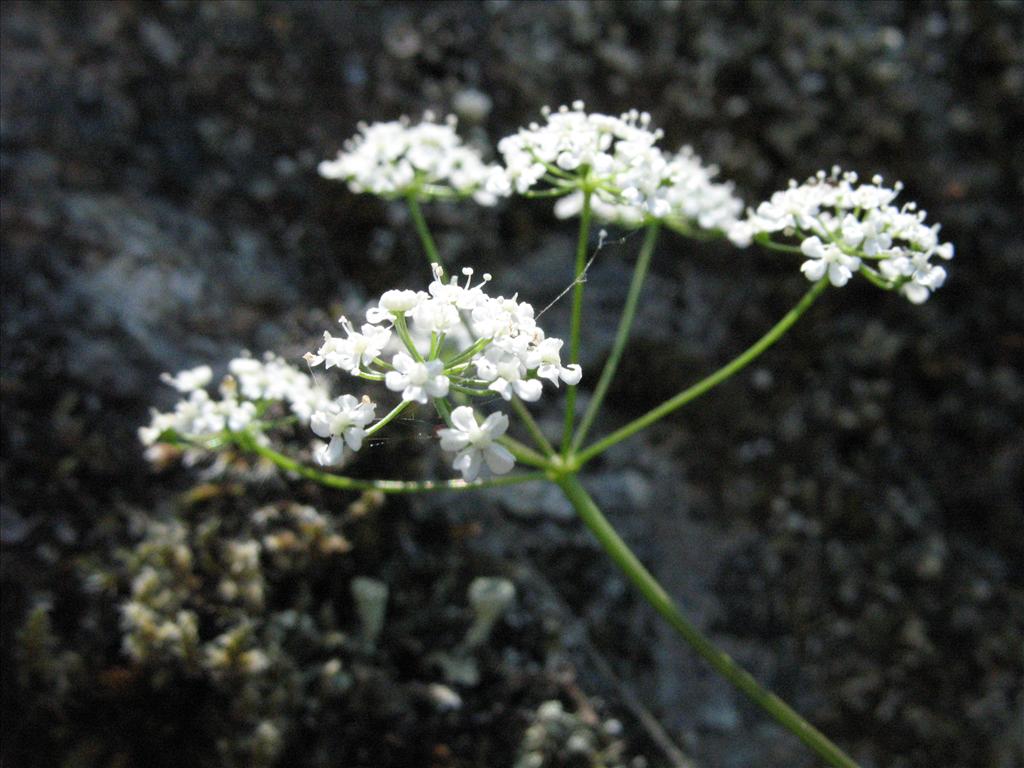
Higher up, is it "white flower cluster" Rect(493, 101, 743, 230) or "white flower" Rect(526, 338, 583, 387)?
"white flower cluster" Rect(493, 101, 743, 230)

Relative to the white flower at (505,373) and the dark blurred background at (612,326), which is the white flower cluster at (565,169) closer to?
the white flower at (505,373)

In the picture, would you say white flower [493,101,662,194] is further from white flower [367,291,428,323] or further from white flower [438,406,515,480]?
white flower [438,406,515,480]

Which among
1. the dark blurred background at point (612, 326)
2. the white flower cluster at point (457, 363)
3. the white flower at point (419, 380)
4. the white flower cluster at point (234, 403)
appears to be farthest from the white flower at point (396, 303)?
the dark blurred background at point (612, 326)

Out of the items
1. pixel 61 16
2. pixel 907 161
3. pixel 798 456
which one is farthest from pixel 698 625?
pixel 61 16

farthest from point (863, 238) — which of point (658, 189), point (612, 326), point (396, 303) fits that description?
point (612, 326)

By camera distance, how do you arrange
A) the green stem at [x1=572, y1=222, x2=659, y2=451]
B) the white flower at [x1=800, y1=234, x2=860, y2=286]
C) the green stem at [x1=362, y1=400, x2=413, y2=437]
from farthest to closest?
the green stem at [x1=572, y1=222, x2=659, y2=451], the white flower at [x1=800, y1=234, x2=860, y2=286], the green stem at [x1=362, y1=400, x2=413, y2=437]

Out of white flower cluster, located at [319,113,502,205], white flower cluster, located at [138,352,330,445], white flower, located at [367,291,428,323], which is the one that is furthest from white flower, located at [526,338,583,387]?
white flower cluster, located at [319,113,502,205]

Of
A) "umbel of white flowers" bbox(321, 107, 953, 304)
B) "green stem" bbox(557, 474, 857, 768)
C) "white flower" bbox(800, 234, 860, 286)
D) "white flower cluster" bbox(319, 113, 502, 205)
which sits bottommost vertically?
"green stem" bbox(557, 474, 857, 768)
